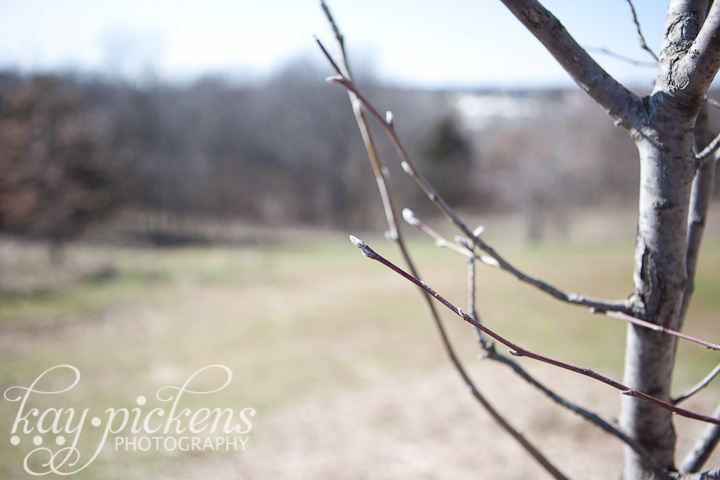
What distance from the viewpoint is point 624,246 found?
21531 mm

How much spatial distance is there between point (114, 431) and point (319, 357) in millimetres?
3914

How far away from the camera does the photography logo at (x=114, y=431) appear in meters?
5.38

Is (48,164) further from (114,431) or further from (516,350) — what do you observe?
(516,350)

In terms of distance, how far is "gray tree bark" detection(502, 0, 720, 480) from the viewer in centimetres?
84

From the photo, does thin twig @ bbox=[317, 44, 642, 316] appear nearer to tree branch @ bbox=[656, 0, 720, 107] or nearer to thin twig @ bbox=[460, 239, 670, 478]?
thin twig @ bbox=[460, 239, 670, 478]

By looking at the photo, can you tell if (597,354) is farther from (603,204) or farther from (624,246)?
(603,204)

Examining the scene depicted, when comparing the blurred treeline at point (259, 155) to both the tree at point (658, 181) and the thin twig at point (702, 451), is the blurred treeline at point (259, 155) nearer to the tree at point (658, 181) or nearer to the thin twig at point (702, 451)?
the tree at point (658, 181)

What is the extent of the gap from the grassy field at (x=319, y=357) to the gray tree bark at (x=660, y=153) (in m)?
4.73

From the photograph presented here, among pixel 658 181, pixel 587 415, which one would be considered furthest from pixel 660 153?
pixel 587 415

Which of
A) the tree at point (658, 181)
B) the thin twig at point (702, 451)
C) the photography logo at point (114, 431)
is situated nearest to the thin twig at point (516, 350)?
the tree at point (658, 181)

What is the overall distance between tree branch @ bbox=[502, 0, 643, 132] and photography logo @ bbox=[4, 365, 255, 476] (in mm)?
4952

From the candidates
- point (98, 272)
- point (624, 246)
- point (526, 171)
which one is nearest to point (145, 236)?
point (98, 272)

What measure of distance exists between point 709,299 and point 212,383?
1244 cm

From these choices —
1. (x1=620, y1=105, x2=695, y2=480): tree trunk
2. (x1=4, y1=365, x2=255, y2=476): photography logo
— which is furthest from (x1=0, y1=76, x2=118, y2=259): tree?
(x1=620, y1=105, x2=695, y2=480): tree trunk
